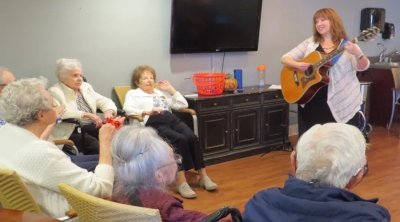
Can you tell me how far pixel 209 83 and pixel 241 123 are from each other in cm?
57

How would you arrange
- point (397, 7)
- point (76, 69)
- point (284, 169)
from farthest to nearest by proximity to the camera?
point (397, 7)
point (284, 169)
point (76, 69)

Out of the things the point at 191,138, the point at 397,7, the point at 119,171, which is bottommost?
the point at 191,138

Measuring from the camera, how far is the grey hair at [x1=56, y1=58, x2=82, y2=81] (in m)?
3.49

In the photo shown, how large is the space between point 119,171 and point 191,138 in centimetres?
205

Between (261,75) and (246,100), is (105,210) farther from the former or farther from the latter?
(261,75)

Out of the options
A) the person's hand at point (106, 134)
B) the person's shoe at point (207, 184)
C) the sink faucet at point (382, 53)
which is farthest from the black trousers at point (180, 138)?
the sink faucet at point (382, 53)

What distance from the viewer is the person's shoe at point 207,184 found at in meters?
3.57

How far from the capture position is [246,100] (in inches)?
175

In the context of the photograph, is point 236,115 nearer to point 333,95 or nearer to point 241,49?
point 241,49

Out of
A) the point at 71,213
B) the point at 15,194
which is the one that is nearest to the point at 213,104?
the point at 71,213

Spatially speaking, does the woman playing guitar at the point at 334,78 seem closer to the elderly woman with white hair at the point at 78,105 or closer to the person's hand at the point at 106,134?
the elderly woman with white hair at the point at 78,105

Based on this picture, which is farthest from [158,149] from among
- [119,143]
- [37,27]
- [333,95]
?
[37,27]

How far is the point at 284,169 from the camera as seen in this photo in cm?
410

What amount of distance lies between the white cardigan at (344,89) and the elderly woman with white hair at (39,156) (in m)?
1.93
